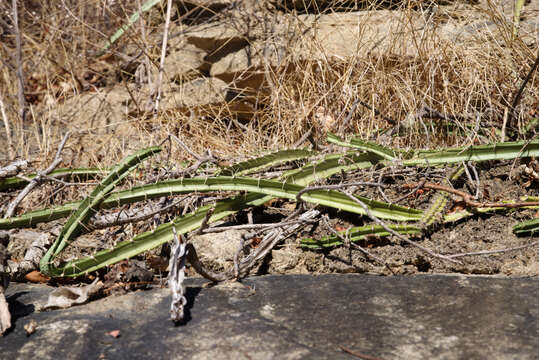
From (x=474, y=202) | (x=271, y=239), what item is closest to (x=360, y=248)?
(x=271, y=239)

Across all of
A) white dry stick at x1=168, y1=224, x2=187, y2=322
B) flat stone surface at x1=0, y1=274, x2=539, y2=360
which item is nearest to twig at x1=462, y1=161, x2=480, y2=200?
flat stone surface at x1=0, y1=274, x2=539, y2=360

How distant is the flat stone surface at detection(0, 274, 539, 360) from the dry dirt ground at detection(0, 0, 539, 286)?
0.22 m

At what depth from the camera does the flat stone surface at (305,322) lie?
132cm

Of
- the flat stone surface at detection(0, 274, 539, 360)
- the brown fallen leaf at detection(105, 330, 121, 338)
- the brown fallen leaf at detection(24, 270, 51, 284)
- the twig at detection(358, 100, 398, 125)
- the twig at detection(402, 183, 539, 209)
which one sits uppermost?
the twig at detection(358, 100, 398, 125)

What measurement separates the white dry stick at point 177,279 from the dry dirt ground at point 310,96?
11.4 inches

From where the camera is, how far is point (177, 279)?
161 cm

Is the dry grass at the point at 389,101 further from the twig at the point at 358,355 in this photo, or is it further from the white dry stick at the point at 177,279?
the twig at the point at 358,355

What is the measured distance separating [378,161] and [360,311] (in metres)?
0.87

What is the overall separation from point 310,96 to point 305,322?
1.66 meters

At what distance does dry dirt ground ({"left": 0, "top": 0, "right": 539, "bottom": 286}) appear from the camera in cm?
200

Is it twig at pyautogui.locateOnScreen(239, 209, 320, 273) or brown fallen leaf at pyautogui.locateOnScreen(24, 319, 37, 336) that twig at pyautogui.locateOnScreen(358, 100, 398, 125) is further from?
brown fallen leaf at pyautogui.locateOnScreen(24, 319, 37, 336)

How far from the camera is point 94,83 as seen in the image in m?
4.19

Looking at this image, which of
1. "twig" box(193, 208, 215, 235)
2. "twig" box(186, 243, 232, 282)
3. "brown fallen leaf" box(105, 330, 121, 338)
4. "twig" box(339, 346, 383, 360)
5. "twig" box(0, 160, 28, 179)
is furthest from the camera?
"twig" box(0, 160, 28, 179)

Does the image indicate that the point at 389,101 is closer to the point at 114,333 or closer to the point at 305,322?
the point at 305,322
